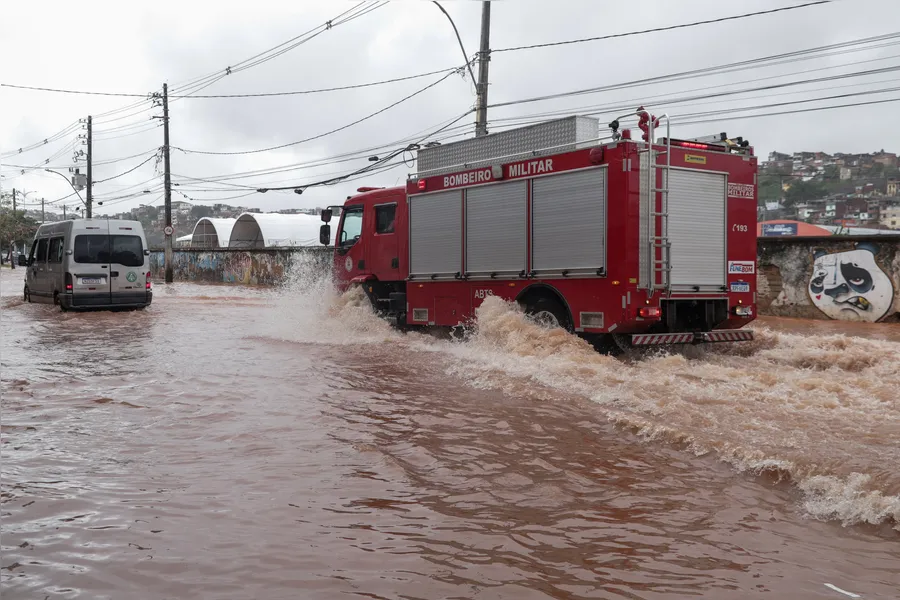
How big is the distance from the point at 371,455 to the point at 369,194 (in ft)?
30.0

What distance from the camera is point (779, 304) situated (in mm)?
18344

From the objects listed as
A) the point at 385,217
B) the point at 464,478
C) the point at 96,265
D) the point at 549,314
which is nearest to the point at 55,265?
the point at 96,265

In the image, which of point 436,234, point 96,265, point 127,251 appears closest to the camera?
point 436,234

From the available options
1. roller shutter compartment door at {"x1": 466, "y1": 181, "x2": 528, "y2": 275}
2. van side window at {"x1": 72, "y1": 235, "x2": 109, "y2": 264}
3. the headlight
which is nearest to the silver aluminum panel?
roller shutter compartment door at {"x1": 466, "y1": 181, "x2": 528, "y2": 275}

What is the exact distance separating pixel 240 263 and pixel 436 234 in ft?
102

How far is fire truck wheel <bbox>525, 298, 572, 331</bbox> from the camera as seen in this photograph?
415 inches

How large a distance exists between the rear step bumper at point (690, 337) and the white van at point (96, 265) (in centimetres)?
1249

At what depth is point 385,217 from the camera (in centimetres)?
1395

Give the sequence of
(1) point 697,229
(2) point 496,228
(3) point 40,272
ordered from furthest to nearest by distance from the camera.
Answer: (3) point 40,272 < (2) point 496,228 < (1) point 697,229

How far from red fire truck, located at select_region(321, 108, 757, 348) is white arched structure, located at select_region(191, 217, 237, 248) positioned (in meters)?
48.2

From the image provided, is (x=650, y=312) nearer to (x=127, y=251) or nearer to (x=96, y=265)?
(x=127, y=251)

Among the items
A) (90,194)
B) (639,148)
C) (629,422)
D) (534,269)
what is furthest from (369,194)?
(90,194)

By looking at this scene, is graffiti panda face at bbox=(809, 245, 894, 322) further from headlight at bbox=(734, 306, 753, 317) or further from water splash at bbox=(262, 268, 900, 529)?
headlight at bbox=(734, 306, 753, 317)

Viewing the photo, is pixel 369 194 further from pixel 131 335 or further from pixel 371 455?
pixel 371 455
